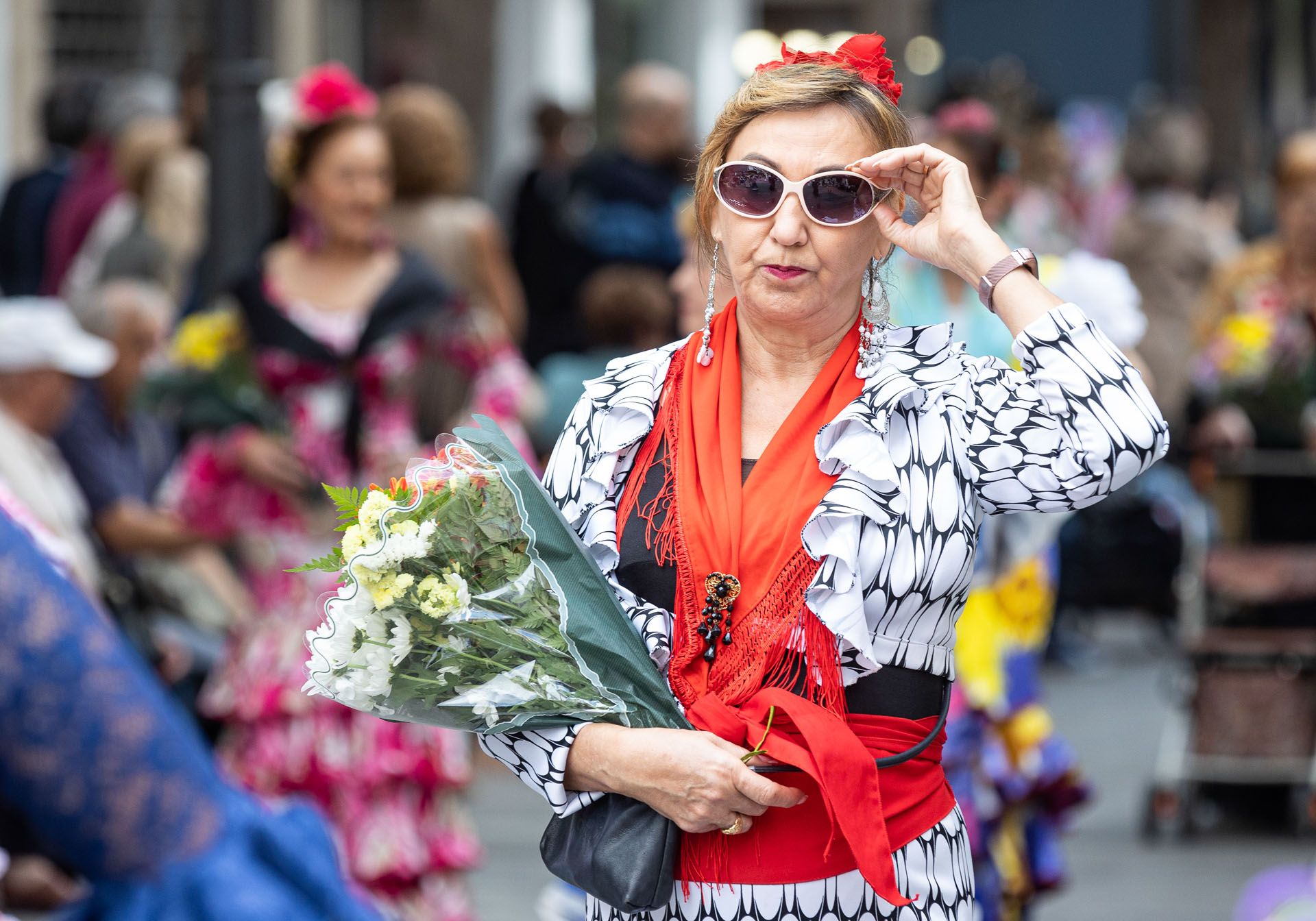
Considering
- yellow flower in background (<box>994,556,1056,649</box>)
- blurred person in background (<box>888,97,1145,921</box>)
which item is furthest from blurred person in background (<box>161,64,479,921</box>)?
yellow flower in background (<box>994,556,1056,649</box>)

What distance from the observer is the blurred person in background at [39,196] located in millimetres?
9688

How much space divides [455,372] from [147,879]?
9.62 ft

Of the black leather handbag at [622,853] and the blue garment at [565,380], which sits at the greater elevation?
the black leather handbag at [622,853]

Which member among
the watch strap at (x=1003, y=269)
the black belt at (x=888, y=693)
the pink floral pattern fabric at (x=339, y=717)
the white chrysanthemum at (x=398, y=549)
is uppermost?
the watch strap at (x=1003, y=269)

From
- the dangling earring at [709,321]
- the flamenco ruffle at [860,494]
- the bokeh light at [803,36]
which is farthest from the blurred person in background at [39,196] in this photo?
the bokeh light at [803,36]

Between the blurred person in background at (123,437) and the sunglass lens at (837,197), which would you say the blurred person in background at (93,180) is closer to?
the blurred person in background at (123,437)

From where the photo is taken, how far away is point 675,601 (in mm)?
2586

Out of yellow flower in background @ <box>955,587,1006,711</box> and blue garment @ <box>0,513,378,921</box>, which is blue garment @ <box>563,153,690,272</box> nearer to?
yellow flower in background @ <box>955,587,1006,711</box>

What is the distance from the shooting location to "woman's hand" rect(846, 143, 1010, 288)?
2.61 m

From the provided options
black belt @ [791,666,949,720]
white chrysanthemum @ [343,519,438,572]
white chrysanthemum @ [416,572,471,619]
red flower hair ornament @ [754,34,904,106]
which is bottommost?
black belt @ [791,666,949,720]

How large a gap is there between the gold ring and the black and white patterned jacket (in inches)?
7.7

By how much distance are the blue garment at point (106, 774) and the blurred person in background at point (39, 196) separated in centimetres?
770

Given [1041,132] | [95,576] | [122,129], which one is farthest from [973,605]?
[1041,132]

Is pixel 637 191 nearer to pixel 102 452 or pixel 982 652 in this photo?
pixel 102 452
